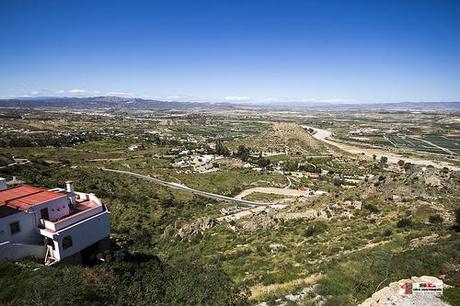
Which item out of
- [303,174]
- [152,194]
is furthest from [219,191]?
[303,174]

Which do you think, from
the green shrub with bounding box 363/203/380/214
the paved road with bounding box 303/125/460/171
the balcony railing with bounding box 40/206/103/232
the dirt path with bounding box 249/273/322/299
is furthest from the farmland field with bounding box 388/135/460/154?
the balcony railing with bounding box 40/206/103/232

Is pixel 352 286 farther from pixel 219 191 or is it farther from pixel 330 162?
pixel 330 162

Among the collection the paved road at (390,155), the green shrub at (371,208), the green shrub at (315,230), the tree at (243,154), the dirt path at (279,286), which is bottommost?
the paved road at (390,155)

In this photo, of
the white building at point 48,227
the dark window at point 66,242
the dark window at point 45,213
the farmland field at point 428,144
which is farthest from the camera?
the farmland field at point 428,144

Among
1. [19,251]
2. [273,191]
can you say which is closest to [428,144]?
[273,191]

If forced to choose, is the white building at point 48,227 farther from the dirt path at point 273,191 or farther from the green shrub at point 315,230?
the dirt path at point 273,191

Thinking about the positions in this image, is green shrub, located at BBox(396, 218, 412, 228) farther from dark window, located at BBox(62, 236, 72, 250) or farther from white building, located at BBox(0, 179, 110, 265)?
dark window, located at BBox(62, 236, 72, 250)

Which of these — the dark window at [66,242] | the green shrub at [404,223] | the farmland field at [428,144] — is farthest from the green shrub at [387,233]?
the farmland field at [428,144]

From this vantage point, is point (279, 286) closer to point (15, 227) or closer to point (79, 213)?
point (79, 213)
